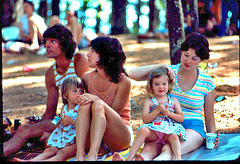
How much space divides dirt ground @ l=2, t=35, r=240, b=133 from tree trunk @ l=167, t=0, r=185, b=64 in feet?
3.22

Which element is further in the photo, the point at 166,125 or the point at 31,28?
the point at 31,28

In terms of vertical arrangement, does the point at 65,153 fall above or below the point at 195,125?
below

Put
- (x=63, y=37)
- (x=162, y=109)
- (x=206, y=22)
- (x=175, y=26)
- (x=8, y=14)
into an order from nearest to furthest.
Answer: (x=162, y=109) < (x=63, y=37) < (x=175, y=26) < (x=206, y=22) < (x=8, y=14)

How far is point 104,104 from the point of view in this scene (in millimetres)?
3047

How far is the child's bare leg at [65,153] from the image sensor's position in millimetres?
3087

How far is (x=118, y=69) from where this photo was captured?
332 centimetres

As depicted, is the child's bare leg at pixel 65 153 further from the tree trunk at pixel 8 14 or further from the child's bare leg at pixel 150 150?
the tree trunk at pixel 8 14

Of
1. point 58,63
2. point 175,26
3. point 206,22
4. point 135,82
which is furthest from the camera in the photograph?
point 206,22

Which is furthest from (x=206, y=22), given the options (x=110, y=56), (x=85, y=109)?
(x=85, y=109)

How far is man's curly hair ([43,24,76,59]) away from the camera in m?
3.71

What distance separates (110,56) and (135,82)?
10.2 feet

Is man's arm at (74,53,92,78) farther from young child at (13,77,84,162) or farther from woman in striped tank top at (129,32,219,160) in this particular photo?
woman in striped tank top at (129,32,219,160)

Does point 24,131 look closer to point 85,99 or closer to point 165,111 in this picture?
point 85,99

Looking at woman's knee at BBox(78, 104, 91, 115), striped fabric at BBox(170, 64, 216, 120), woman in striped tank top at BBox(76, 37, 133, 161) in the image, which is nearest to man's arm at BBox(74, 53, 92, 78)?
woman in striped tank top at BBox(76, 37, 133, 161)
